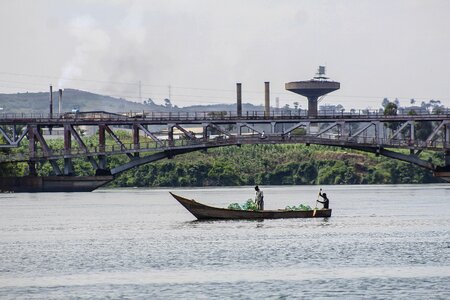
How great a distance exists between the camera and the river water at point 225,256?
210 ft

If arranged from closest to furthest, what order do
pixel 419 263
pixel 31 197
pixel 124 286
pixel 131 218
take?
pixel 124 286 → pixel 419 263 → pixel 131 218 → pixel 31 197

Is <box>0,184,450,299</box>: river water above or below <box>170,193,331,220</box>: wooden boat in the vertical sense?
below

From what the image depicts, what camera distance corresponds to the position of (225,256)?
259 feet

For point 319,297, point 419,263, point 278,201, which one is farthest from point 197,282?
point 278,201

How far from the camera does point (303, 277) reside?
6806 cm

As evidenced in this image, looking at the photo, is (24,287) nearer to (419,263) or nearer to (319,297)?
(319,297)

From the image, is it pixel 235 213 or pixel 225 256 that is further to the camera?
pixel 235 213

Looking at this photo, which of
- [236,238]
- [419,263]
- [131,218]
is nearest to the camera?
[419,263]

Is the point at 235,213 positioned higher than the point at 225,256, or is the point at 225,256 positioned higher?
the point at 235,213

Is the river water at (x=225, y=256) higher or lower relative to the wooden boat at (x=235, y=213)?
lower

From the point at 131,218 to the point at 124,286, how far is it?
2143 inches

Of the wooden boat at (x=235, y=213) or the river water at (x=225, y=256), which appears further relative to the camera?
the wooden boat at (x=235, y=213)

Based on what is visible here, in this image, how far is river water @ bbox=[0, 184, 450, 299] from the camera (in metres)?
63.9

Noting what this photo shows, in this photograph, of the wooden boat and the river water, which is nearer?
the river water
